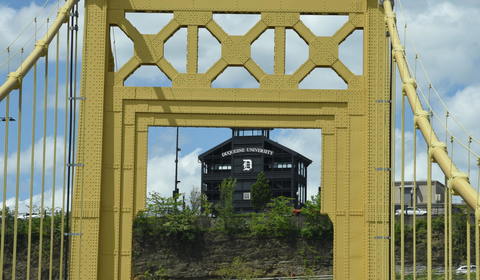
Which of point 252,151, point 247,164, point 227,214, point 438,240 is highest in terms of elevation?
point 252,151

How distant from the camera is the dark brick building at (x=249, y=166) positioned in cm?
5412

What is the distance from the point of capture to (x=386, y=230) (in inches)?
447

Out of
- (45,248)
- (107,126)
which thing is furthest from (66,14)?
(45,248)

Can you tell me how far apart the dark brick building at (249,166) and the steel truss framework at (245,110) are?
42.0 metres

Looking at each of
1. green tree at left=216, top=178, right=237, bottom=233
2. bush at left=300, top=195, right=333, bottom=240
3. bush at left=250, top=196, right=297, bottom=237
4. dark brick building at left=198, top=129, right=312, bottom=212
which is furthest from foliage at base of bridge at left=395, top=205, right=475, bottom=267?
dark brick building at left=198, top=129, right=312, bottom=212

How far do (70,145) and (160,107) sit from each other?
1306 mm

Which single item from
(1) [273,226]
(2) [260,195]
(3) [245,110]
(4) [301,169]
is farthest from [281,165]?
(3) [245,110]

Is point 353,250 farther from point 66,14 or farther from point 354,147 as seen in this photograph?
point 66,14

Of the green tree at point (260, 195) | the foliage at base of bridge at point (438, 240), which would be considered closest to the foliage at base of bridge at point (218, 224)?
the foliage at base of bridge at point (438, 240)

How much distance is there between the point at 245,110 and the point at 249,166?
43.1 m

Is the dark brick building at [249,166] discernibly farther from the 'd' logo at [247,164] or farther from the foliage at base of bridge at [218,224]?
the foliage at base of bridge at [218,224]

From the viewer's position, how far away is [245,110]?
11492 mm

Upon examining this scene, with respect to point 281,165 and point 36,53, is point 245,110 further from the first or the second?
point 281,165

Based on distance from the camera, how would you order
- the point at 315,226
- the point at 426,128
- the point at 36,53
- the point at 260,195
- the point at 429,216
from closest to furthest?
the point at 429,216 < the point at 426,128 < the point at 36,53 < the point at 315,226 < the point at 260,195
